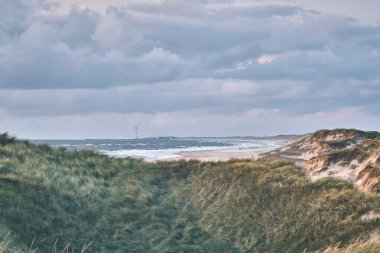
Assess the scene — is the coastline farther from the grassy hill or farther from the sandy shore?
the grassy hill

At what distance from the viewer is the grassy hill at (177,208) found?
16.8 m

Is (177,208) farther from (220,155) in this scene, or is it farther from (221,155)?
(220,155)

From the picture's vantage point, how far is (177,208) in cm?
2241

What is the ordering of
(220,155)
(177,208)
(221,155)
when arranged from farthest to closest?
(220,155), (221,155), (177,208)

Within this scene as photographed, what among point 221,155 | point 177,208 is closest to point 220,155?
point 221,155

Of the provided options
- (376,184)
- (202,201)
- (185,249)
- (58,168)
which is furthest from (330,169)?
(58,168)

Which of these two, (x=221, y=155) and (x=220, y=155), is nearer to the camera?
(x=221, y=155)

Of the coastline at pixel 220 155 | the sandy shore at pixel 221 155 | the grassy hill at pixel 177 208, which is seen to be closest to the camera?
the grassy hill at pixel 177 208

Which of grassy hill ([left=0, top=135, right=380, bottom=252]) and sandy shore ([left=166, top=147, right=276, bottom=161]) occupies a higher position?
sandy shore ([left=166, top=147, right=276, bottom=161])

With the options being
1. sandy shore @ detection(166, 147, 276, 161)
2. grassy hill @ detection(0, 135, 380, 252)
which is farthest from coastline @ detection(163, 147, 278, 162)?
grassy hill @ detection(0, 135, 380, 252)

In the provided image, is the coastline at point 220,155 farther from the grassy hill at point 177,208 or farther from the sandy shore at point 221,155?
the grassy hill at point 177,208

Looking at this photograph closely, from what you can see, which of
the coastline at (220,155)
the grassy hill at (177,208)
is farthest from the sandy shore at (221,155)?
the grassy hill at (177,208)

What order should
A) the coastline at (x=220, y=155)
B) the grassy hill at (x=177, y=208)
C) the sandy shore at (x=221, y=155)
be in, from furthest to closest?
the sandy shore at (x=221, y=155) < the coastline at (x=220, y=155) < the grassy hill at (x=177, y=208)

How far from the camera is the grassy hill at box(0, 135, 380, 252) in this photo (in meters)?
16.8
